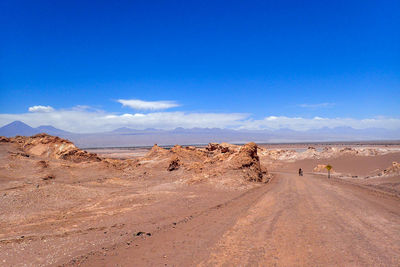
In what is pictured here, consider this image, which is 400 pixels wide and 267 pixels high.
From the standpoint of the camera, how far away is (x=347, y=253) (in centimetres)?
664

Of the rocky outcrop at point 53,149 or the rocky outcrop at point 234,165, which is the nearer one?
the rocky outcrop at point 234,165

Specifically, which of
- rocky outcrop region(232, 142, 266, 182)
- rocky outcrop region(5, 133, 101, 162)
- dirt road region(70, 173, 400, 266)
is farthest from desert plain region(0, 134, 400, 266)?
rocky outcrop region(5, 133, 101, 162)

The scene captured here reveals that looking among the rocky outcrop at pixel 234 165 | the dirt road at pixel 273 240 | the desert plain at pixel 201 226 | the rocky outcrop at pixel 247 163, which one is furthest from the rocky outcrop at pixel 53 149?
the dirt road at pixel 273 240

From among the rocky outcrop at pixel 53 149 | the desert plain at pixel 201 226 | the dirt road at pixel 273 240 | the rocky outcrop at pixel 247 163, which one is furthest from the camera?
the rocky outcrop at pixel 53 149

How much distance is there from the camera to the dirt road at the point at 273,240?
6.40 meters

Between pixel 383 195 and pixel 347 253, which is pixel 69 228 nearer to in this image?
pixel 347 253

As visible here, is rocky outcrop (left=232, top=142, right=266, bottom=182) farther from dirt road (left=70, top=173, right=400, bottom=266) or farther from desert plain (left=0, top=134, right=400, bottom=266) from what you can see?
dirt road (left=70, top=173, right=400, bottom=266)

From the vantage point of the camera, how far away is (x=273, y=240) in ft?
25.0

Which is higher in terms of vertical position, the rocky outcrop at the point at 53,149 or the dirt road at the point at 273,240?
the rocky outcrop at the point at 53,149

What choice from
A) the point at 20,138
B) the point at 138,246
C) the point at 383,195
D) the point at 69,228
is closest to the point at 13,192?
the point at 69,228

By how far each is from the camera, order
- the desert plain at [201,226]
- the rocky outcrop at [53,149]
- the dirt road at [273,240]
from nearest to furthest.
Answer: the dirt road at [273,240] → the desert plain at [201,226] → the rocky outcrop at [53,149]

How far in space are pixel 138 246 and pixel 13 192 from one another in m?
10.7

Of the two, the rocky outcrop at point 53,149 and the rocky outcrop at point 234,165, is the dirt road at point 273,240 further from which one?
the rocky outcrop at point 53,149

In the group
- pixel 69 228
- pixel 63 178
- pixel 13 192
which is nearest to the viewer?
pixel 69 228
